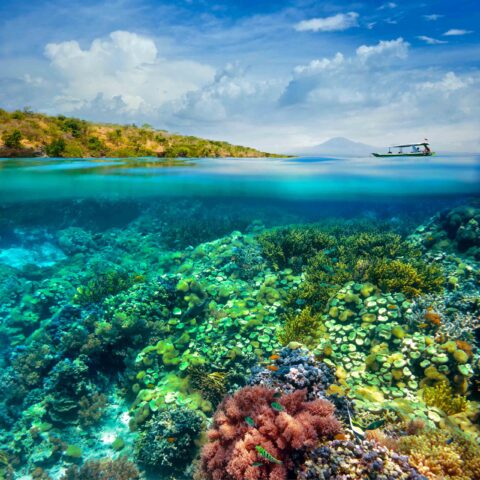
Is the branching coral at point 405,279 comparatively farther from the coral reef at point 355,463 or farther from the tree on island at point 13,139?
the tree on island at point 13,139

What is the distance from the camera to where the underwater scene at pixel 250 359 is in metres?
4.08

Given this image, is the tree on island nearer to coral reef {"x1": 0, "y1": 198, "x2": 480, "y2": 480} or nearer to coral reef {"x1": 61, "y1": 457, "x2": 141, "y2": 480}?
coral reef {"x1": 0, "y1": 198, "x2": 480, "y2": 480}

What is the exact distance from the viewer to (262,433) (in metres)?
4.01

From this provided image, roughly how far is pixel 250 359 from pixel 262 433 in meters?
2.59

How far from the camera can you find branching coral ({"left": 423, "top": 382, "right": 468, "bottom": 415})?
5.21 metres

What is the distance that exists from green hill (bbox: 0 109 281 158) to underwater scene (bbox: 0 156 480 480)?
11409 mm

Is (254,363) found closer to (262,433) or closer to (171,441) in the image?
(171,441)

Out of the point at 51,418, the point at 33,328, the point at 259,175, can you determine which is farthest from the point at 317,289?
the point at 259,175

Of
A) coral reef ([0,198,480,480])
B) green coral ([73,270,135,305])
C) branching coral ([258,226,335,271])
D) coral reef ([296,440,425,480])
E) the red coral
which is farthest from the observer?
branching coral ([258,226,335,271])

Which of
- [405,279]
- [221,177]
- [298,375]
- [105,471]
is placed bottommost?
[105,471]

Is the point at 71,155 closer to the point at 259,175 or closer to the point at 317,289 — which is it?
the point at 259,175

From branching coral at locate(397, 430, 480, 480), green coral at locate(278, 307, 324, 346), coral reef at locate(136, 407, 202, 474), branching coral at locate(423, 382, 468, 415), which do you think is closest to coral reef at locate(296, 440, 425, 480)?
branching coral at locate(397, 430, 480, 480)

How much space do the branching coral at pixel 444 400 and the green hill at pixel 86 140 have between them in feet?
77.0

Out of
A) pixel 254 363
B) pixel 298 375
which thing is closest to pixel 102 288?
pixel 254 363
